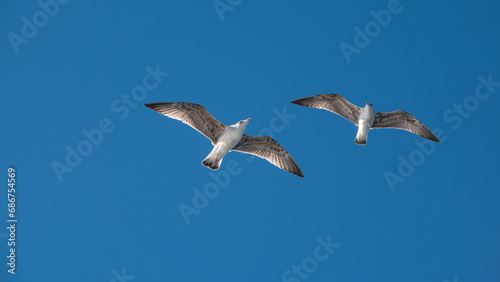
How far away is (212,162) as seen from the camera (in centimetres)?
1778

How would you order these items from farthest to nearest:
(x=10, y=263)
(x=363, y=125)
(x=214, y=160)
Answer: (x=10, y=263) < (x=363, y=125) < (x=214, y=160)

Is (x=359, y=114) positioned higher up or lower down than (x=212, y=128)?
lower down

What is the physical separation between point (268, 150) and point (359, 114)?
3.72 meters

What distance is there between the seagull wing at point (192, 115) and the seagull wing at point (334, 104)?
12.6 ft

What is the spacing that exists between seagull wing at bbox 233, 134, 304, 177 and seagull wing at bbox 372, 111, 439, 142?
12.1 feet

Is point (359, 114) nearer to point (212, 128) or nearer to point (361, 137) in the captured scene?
point (361, 137)

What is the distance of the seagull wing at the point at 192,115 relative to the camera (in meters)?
18.2

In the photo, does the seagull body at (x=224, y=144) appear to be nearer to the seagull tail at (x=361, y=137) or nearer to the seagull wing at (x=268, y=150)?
the seagull wing at (x=268, y=150)

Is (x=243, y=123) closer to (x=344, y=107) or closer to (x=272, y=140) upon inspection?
(x=272, y=140)

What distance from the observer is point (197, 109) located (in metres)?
18.2

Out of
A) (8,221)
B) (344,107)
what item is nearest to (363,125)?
(344,107)

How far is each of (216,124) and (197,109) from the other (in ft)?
2.56

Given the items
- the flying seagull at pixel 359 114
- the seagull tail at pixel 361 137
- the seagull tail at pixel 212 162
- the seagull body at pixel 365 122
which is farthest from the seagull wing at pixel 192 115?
the seagull body at pixel 365 122

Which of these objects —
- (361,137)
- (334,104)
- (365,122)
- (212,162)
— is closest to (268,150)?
Answer: (212,162)
